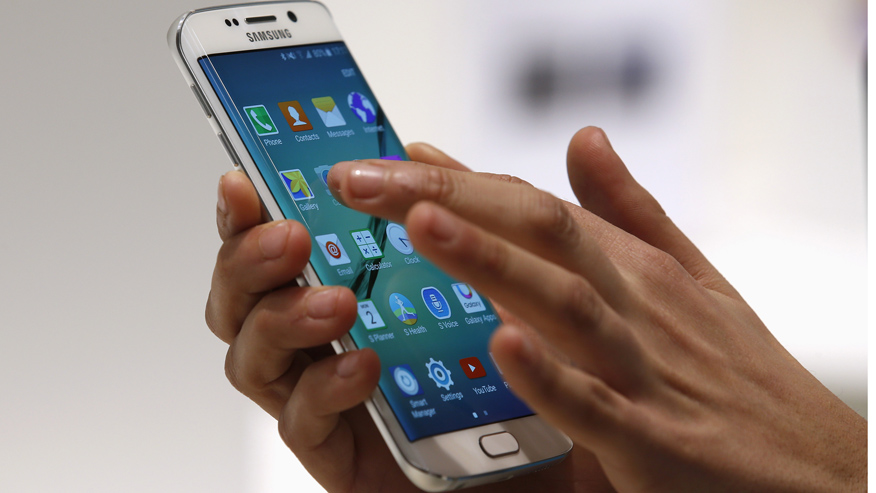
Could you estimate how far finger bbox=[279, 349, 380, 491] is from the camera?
1.62 feet

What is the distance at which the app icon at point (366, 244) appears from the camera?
22.7 inches

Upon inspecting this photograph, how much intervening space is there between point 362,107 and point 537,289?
1.08 ft

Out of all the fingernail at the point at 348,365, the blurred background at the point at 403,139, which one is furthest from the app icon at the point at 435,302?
the blurred background at the point at 403,139

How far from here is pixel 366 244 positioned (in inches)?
22.9

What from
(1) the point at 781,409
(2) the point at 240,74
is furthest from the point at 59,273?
(1) the point at 781,409

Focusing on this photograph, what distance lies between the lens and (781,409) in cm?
50

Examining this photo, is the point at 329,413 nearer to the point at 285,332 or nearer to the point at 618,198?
the point at 285,332

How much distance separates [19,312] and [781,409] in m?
0.82

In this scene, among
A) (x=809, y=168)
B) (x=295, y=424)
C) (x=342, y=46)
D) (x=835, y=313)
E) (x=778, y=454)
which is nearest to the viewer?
(x=778, y=454)

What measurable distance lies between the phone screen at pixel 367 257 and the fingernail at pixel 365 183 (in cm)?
15

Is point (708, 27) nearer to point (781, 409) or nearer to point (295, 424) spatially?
point (781, 409)

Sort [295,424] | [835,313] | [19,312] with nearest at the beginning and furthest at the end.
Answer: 1. [295,424]
2. [19,312]
3. [835,313]

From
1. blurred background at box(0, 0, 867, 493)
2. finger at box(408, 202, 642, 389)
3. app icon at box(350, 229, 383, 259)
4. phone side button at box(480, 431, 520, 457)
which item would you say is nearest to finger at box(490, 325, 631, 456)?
finger at box(408, 202, 642, 389)

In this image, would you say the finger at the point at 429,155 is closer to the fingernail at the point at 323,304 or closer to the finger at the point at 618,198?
the finger at the point at 618,198
